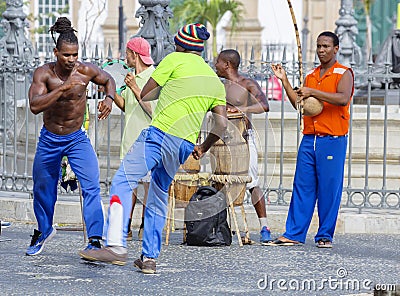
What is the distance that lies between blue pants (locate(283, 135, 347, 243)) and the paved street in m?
0.22

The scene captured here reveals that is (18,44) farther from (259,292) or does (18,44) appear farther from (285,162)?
(259,292)

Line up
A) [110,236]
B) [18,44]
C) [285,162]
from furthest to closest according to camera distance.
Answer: [18,44], [285,162], [110,236]

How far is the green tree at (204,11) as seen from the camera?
41219mm

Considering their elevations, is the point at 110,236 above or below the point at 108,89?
below

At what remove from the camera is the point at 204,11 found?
41531mm

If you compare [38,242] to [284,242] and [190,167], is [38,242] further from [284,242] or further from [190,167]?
[284,242]

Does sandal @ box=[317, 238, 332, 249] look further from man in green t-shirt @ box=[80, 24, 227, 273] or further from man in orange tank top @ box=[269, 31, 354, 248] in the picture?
man in green t-shirt @ box=[80, 24, 227, 273]

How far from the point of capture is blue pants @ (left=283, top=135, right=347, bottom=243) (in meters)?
10.6

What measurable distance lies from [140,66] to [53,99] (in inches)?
67.8

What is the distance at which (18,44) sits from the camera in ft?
53.9

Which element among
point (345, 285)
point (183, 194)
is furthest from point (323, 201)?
point (345, 285)

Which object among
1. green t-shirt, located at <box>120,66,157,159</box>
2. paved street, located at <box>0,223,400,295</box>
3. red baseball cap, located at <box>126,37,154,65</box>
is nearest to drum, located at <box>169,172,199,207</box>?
paved street, located at <box>0,223,400,295</box>

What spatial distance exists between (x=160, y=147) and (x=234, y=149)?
1856mm

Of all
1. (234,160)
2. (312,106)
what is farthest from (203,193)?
(312,106)
